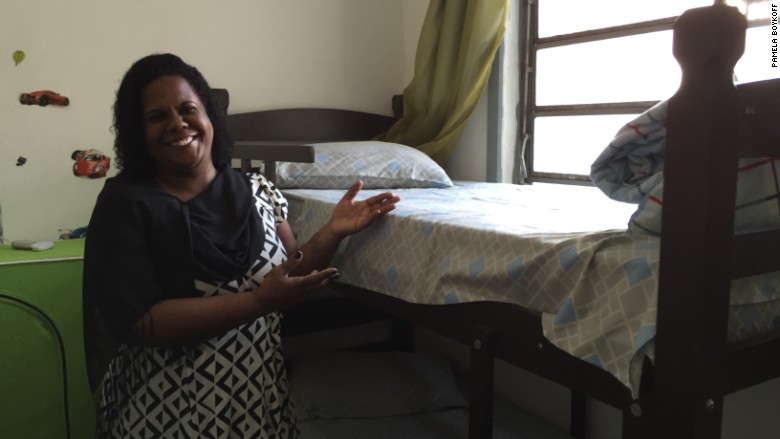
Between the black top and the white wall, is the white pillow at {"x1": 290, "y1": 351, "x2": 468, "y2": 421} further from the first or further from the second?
the white wall

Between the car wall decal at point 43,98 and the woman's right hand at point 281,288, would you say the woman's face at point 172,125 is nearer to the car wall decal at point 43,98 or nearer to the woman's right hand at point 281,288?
the woman's right hand at point 281,288

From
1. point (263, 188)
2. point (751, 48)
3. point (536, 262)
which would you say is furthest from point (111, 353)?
point (751, 48)

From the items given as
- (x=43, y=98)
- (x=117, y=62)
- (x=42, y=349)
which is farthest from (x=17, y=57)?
(x=42, y=349)

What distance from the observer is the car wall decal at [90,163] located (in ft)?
6.93

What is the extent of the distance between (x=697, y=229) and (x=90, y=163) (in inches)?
79.6

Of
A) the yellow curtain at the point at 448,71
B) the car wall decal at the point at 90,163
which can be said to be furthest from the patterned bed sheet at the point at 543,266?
the car wall decal at the point at 90,163

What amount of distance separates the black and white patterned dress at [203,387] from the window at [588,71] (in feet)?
4.06

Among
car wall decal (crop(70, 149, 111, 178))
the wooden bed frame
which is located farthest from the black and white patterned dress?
car wall decal (crop(70, 149, 111, 178))

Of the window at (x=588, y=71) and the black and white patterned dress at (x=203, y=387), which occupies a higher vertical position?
the window at (x=588, y=71)

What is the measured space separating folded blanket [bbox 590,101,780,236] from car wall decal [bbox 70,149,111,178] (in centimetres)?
182

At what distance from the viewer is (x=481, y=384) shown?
3.73 ft

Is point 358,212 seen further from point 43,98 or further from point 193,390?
point 43,98

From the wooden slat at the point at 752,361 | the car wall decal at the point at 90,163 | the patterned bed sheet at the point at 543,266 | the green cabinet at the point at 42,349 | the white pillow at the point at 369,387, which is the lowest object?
the white pillow at the point at 369,387

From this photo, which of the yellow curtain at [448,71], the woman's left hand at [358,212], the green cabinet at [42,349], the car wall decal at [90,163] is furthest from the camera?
the yellow curtain at [448,71]
